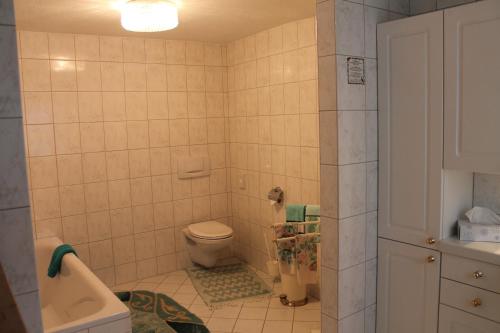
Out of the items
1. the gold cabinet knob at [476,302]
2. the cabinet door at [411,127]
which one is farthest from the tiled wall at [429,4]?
the gold cabinet knob at [476,302]

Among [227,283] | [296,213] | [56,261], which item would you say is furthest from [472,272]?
[56,261]

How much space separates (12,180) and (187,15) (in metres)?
2.24

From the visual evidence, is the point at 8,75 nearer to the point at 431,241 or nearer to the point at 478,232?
the point at 431,241

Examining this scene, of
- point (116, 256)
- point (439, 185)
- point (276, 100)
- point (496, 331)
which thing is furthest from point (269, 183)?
point (496, 331)

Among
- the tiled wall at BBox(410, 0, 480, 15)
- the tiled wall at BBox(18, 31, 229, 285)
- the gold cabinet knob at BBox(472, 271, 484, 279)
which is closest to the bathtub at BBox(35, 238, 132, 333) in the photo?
the tiled wall at BBox(18, 31, 229, 285)

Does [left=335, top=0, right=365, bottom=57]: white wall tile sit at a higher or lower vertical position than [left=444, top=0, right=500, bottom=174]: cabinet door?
higher

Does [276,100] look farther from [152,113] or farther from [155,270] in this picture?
[155,270]

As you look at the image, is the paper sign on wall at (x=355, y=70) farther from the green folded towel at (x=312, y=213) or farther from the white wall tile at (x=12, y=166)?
the white wall tile at (x=12, y=166)

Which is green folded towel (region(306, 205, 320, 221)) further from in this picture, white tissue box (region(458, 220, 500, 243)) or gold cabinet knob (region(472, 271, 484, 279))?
gold cabinet knob (region(472, 271, 484, 279))

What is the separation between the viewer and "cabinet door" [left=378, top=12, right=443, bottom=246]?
1962 mm

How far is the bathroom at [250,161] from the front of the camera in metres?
1.86

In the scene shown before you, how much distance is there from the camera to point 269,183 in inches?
157

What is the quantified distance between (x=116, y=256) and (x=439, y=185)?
10.1ft

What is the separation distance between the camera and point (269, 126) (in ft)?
12.9
